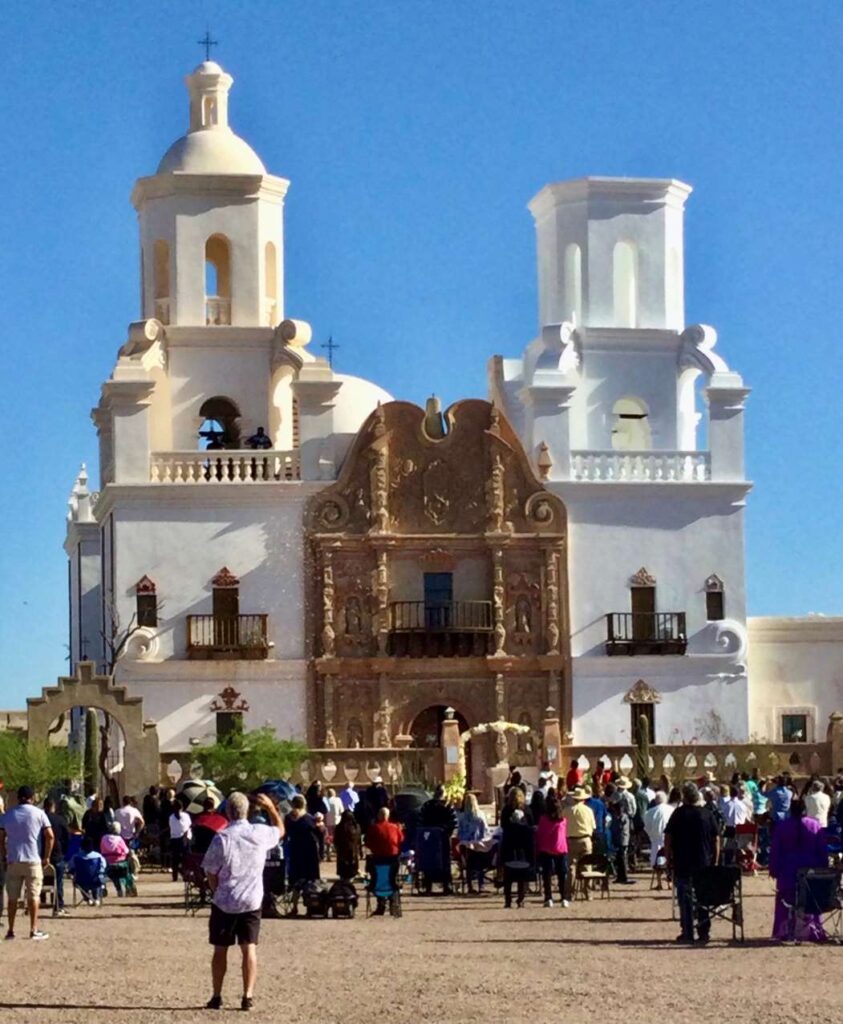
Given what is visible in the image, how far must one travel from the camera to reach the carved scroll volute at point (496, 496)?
54375 millimetres

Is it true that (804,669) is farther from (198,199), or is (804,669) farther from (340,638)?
(198,199)

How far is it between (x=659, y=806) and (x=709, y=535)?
64.6 ft

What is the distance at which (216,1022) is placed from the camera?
20047 mm

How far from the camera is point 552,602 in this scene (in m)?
54.2

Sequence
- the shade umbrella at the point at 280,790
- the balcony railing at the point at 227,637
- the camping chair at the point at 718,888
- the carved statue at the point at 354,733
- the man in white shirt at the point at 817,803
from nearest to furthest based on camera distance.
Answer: the camping chair at the point at 718,888, the man in white shirt at the point at 817,803, the shade umbrella at the point at 280,790, the balcony railing at the point at 227,637, the carved statue at the point at 354,733

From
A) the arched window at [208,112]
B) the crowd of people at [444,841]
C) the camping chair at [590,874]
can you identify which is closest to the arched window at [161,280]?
the arched window at [208,112]

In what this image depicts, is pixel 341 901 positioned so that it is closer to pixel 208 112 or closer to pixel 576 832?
pixel 576 832

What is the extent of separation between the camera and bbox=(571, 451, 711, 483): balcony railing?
55.1m

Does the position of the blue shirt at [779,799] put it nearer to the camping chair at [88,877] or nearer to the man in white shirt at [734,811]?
the man in white shirt at [734,811]

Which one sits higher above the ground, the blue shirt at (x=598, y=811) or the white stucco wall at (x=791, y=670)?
the white stucco wall at (x=791, y=670)

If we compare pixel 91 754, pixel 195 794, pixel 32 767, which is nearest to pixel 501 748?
pixel 91 754

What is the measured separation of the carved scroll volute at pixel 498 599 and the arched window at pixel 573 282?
18.0ft

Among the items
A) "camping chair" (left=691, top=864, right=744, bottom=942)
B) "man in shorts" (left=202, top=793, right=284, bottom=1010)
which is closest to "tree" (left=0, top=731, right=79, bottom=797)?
"camping chair" (left=691, top=864, right=744, bottom=942)

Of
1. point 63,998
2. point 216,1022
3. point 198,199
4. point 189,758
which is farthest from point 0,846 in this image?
point 198,199
